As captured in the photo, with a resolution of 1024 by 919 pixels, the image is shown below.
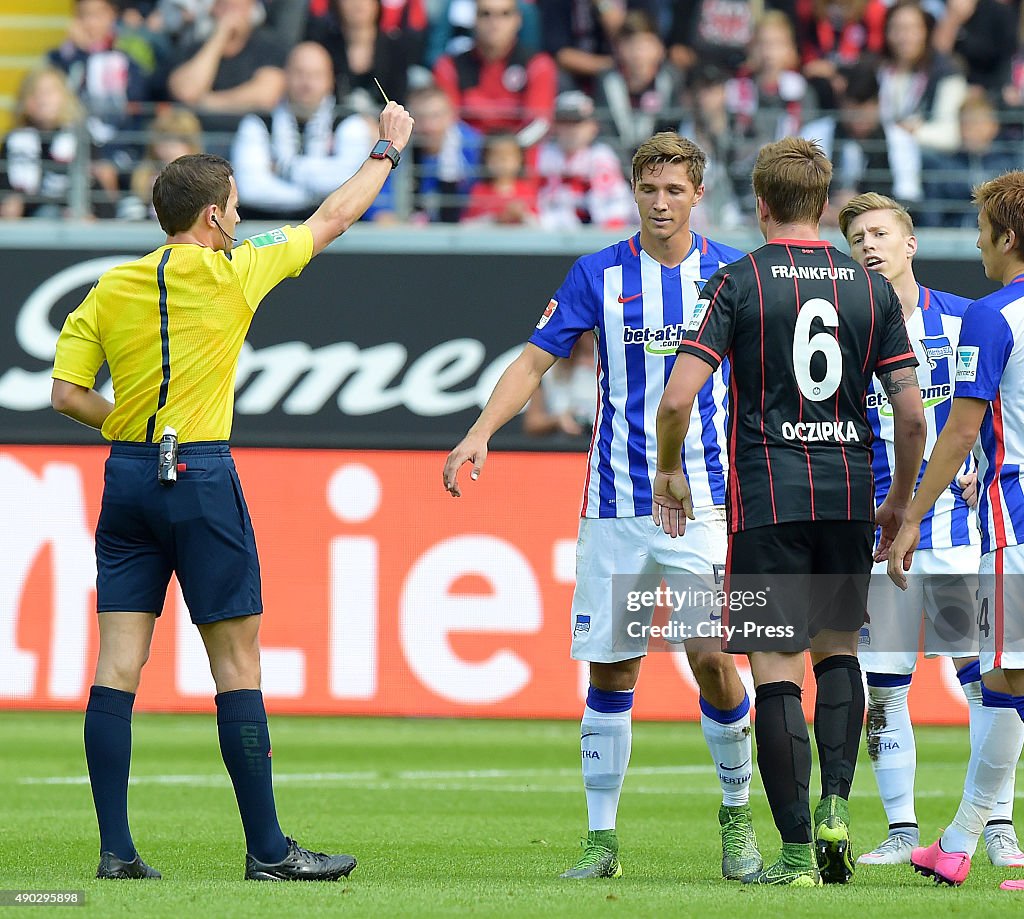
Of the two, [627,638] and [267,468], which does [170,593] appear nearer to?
[267,468]

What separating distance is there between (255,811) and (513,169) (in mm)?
9386

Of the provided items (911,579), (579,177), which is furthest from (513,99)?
(911,579)

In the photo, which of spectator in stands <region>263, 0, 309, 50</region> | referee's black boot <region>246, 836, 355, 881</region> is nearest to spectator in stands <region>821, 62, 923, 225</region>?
spectator in stands <region>263, 0, 309, 50</region>

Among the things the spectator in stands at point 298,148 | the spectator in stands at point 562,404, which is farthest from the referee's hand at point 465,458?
the spectator in stands at point 298,148

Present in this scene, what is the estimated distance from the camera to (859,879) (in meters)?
5.63

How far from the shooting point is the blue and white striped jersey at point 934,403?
655cm

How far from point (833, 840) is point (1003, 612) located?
87 centimetres

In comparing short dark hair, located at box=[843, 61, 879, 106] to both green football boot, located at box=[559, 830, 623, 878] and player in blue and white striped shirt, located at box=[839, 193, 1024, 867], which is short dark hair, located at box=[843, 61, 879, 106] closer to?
player in blue and white striped shirt, located at box=[839, 193, 1024, 867]

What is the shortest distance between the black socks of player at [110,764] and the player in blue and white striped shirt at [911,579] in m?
2.59

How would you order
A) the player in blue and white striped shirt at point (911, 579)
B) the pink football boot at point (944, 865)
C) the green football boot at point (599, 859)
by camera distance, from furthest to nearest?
the player in blue and white striped shirt at point (911, 579) → the green football boot at point (599, 859) → the pink football boot at point (944, 865)

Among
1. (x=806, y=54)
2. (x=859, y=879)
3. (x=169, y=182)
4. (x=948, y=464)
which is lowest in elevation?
(x=859, y=879)

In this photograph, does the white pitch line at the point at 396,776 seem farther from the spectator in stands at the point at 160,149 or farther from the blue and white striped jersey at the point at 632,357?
the spectator in stands at the point at 160,149

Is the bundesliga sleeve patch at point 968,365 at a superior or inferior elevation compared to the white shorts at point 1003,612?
superior

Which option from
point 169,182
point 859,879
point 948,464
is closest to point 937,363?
point 948,464
